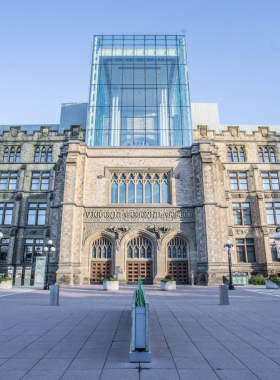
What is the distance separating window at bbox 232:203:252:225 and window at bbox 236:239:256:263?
199 centimetres

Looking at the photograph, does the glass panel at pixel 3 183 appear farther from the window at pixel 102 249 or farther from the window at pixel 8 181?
the window at pixel 102 249

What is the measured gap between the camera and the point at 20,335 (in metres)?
6.71

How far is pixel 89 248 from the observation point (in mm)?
23547

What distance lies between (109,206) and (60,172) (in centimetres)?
612

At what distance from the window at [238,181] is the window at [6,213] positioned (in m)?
24.5

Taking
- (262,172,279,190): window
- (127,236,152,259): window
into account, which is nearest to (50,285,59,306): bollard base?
(127,236,152,259): window

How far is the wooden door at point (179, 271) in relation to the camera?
76.6ft

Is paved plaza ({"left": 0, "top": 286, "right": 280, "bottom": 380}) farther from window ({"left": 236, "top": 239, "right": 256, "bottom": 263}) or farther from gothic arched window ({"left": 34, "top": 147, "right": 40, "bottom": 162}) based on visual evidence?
gothic arched window ({"left": 34, "top": 147, "right": 40, "bottom": 162})

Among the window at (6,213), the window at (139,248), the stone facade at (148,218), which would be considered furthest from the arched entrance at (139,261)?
the window at (6,213)

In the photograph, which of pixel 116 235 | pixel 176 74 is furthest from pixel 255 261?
pixel 176 74

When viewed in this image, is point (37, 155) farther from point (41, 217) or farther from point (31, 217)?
point (41, 217)

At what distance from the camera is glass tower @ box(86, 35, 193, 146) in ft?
109

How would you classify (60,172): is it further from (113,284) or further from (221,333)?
(221,333)

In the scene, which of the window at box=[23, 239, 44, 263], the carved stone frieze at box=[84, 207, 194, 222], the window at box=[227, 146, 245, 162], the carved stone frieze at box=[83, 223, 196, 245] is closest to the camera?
the carved stone frieze at box=[83, 223, 196, 245]
